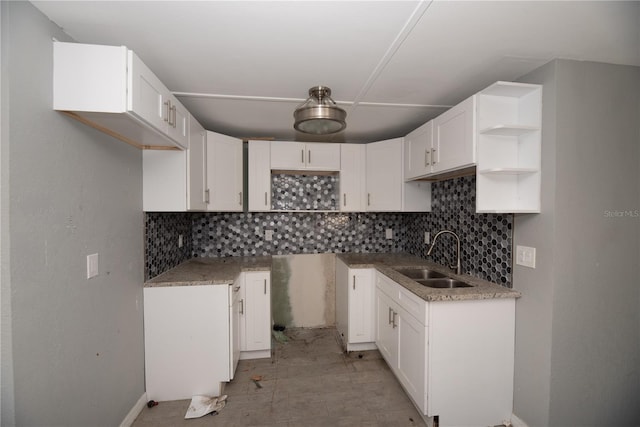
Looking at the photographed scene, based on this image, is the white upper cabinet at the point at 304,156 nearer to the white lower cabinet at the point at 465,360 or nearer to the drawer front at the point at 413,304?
the drawer front at the point at 413,304

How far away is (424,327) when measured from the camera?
1.68 m

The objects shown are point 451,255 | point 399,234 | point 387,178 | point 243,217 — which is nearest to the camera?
point 451,255

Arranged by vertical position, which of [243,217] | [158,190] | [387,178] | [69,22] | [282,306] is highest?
[69,22]

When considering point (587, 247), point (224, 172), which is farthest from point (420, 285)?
point (224, 172)

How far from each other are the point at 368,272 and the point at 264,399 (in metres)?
1.32

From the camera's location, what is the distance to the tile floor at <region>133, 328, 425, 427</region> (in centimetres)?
181

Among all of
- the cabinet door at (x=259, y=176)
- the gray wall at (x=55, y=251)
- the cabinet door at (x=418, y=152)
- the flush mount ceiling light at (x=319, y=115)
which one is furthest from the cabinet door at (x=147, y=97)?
the cabinet door at (x=418, y=152)

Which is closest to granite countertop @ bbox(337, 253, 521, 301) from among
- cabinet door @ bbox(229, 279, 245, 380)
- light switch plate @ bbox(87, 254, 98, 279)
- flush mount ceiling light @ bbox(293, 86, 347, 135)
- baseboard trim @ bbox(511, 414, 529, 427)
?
baseboard trim @ bbox(511, 414, 529, 427)

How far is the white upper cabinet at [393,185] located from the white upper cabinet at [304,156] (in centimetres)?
42

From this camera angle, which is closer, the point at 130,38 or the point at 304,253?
the point at 130,38

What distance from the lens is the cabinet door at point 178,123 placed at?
1652 mm

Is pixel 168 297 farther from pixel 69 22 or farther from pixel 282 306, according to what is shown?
pixel 69 22

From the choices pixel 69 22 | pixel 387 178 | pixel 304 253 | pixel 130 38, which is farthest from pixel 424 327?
pixel 69 22

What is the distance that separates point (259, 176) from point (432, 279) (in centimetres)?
187
